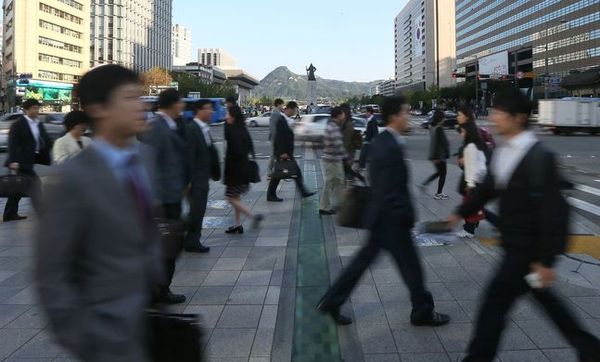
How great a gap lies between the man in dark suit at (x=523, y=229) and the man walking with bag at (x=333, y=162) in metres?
5.10

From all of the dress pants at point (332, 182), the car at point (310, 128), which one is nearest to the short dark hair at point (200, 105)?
the dress pants at point (332, 182)

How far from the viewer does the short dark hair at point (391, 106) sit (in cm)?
405

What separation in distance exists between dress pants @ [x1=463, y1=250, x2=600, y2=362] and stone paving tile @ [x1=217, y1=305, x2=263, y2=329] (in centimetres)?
177

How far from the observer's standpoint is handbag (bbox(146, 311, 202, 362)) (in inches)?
76.7

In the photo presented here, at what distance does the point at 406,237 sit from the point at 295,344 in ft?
3.68

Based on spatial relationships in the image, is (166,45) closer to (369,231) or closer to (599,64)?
(599,64)

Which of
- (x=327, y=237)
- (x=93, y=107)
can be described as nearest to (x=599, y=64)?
(x=327, y=237)

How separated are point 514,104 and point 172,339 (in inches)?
90.0

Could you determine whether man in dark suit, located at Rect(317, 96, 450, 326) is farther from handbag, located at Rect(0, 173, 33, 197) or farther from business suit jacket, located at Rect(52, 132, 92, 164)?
handbag, located at Rect(0, 173, 33, 197)

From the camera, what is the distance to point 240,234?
24.3 feet

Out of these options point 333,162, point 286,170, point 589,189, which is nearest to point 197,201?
point 333,162

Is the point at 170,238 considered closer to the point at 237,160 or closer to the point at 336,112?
the point at 237,160

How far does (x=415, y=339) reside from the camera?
12.5 feet

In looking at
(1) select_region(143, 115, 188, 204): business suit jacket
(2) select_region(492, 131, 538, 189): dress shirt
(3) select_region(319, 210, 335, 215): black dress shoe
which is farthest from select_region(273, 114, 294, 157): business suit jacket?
A: (2) select_region(492, 131, 538, 189): dress shirt
